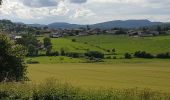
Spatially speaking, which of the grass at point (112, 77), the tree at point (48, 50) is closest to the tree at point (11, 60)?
the grass at point (112, 77)

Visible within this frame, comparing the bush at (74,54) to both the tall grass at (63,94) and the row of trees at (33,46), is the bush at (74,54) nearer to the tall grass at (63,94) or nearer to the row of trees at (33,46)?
the row of trees at (33,46)

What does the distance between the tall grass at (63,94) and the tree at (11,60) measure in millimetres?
19052

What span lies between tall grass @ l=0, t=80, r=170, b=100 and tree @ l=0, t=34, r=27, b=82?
19052mm

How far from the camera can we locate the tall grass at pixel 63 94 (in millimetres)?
20875

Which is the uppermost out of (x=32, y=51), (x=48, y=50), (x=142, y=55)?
(x=32, y=51)

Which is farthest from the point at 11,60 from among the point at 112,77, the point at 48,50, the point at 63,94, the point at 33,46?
the point at 48,50

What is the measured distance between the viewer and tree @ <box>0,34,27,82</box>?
1693 inches

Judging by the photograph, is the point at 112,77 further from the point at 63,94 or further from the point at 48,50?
the point at 48,50

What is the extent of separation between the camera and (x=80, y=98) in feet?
70.0

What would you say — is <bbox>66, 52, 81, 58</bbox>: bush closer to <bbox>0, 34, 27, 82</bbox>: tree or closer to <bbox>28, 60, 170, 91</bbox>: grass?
<bbox>28, 60, 170, 91</bbox>: grass

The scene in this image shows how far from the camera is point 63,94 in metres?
21.6

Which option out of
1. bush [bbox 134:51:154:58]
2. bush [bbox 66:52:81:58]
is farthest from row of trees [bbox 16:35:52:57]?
bush [bbox 134:51:154:58]

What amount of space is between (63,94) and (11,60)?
925 inches

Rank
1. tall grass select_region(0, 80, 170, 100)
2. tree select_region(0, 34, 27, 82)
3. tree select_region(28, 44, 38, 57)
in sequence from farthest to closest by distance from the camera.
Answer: tree select_region(28, 44, 38, 57) → tree select_region(0, 34, 27, 82) → tall grass select_region(0, 80, 170, 100)
